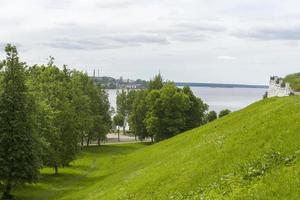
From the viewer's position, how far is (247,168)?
1872 centimetres

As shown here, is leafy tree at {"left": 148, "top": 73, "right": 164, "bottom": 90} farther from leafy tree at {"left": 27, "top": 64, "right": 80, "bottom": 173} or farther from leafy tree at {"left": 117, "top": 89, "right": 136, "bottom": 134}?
leafy tree at {"left": 27, "top": 64, "right": 80, "bottom": 173}

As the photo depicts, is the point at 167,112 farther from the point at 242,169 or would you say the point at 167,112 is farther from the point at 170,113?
the point at 242,169

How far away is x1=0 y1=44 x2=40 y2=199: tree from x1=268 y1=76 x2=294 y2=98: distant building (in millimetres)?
23345

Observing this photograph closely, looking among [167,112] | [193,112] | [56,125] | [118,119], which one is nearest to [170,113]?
[167,112]

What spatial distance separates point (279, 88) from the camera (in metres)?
51.3

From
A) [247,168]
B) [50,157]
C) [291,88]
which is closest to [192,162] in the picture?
[247,168]

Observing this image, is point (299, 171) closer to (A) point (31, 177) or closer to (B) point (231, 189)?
(B) point (231, 189)

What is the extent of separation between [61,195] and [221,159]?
21915mm

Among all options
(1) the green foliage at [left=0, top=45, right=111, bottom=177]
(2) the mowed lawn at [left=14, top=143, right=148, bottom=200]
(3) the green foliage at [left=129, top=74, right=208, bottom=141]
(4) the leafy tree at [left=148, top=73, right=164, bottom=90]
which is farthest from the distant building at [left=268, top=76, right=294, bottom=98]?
(4) the leafy tree at [left=148, top=73, right=164, bottom=90]

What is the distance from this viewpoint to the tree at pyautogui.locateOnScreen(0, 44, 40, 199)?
37.7 m

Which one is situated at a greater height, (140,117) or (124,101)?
(124,101)

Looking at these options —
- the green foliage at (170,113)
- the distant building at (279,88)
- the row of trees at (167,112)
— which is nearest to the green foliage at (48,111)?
the row of trees at (167,112)

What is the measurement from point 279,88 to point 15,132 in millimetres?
27876

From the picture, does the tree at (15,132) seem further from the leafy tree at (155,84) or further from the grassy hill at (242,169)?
the leafy tree at (155,84)
